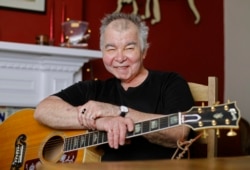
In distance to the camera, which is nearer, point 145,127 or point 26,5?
point 145,127

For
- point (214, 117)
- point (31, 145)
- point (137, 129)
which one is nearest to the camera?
point (214, 117)

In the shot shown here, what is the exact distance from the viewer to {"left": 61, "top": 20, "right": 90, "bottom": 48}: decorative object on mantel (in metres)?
2.64

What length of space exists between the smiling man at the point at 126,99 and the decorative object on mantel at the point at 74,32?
873 millimetres

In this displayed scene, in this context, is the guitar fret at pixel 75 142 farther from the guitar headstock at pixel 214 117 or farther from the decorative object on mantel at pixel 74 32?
the decorative object on mantel at pixel 74 32

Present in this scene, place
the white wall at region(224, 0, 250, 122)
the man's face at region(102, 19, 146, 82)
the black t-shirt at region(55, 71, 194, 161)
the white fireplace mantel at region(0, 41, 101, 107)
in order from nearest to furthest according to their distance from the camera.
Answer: the black t-shirt at region(55, 71, 194, 161), the man's face at region(102, 19, 146, 82), the white fireplace mantel at region(0, 41, 101, 107), the white wall at region(224, 0, 250, 122)

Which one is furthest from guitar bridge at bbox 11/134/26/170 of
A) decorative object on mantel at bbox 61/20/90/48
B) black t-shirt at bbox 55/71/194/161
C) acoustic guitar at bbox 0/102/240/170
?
decorative object on mantel at bbox 61/20/90/48

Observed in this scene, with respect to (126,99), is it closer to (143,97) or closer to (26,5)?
(143,97)

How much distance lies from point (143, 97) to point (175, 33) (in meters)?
1.66

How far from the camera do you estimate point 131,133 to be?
53.6 inches

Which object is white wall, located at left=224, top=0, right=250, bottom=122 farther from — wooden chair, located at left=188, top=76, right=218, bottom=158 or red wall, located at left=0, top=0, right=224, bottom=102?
wooden chair, located at left=188, top=76, right=218, bottom=158

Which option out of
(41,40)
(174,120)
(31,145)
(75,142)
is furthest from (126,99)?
(41,40)

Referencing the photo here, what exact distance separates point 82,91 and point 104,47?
19 centimetres

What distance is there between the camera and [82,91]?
1.80 m

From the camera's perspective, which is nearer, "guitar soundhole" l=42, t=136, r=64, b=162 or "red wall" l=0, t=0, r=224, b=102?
"guitar soundhole" l=42, t=136, r=64, b=162
